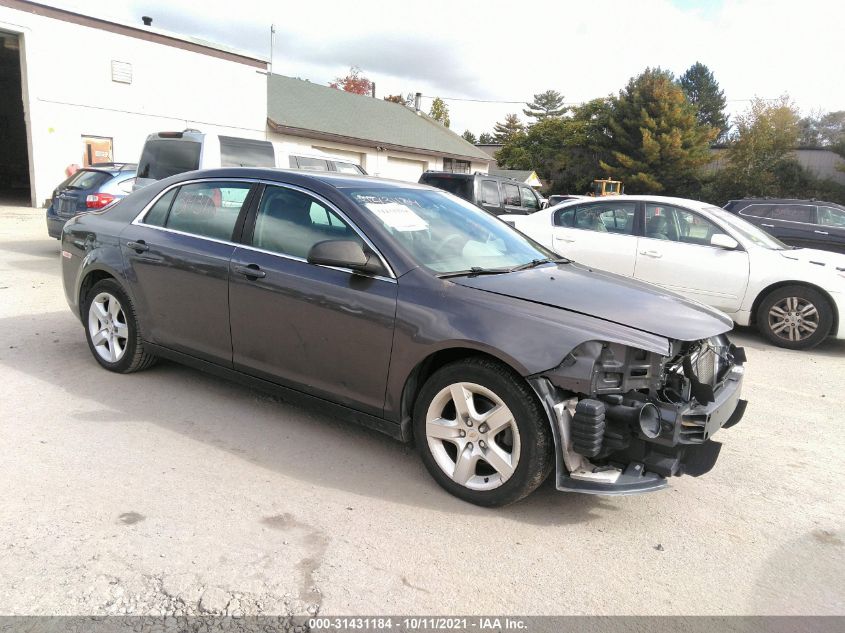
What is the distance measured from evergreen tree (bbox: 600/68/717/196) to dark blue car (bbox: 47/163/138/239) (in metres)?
42.9

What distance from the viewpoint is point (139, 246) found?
4641mm

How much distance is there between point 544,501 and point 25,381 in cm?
390

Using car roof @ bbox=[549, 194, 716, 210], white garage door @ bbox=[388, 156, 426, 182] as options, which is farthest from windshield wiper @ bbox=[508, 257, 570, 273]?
white garage door @ bbox=[388, 156, 426, 182]

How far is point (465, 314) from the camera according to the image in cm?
323

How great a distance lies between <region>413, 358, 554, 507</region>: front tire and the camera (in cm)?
304

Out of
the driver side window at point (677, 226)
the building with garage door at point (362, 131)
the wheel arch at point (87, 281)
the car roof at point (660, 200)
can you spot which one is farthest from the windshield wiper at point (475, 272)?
the building with garage door at point (362, 131)

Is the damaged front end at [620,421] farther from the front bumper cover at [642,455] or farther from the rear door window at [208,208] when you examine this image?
the rear door window at [208,208]

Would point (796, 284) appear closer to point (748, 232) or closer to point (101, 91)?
point (748, 232)

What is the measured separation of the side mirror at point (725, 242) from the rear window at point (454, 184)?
21.8ft

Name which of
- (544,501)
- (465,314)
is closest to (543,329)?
(465,314)

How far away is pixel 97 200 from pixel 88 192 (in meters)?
0.24

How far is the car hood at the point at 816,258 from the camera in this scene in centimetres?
702

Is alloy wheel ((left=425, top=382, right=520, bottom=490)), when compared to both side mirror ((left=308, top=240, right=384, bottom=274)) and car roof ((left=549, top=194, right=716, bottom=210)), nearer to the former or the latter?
side mirror ((left=308, top=240, right=384, bottom=274))

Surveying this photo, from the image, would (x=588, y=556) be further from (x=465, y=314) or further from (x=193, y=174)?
(x=193, y=174)
